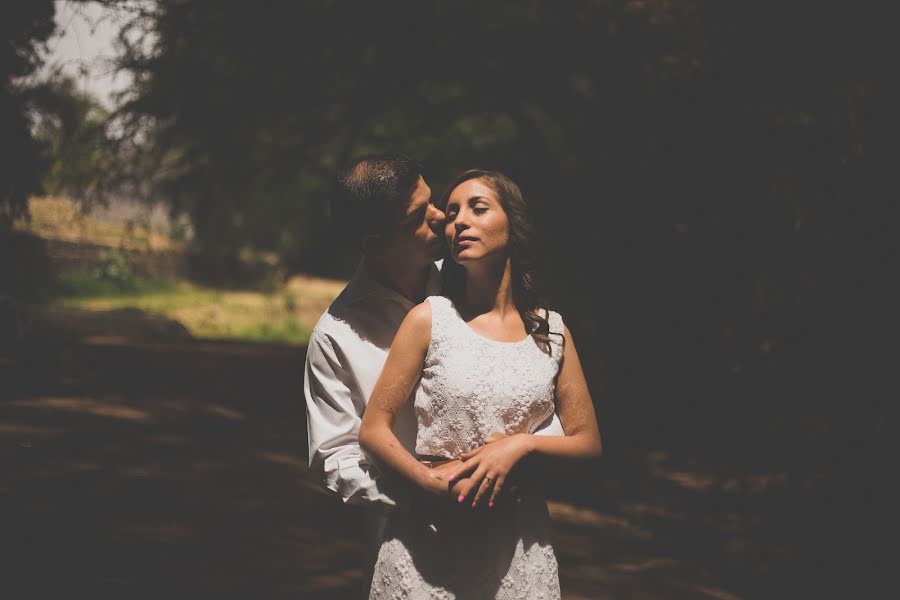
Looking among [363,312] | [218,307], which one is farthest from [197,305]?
[363,312]

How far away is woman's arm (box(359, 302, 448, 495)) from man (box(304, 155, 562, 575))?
129 mm

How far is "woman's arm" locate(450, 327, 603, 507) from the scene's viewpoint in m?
2.00

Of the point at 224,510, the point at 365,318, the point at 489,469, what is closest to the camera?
the point at 489,469

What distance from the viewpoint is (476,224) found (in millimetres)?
2191

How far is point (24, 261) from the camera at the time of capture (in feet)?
51.8

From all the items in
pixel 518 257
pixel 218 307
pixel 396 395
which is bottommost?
pixel 218 307

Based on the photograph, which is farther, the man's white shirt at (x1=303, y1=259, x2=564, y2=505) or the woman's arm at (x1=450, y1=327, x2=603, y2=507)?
the man's white shirt at (x1=303, y1=259, x2=564, y2=505)

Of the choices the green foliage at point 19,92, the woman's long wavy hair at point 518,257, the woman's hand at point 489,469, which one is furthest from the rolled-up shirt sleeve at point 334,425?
the green foliage at point 19,92

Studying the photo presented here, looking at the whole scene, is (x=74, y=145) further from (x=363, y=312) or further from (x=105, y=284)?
(x=363, y=312)

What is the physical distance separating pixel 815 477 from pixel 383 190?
19.4 feet

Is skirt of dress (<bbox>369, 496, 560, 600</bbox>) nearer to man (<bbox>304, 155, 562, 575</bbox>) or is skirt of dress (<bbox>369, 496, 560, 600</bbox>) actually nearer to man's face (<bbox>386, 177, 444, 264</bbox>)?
man (<bbox>304, 155, 562, 575</bbox>)

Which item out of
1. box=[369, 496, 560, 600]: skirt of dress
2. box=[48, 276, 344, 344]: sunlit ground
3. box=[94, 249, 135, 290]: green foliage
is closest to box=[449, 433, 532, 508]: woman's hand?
box=[369, 496, 560, 600]: skirt of dress

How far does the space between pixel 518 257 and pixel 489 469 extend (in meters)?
0.59

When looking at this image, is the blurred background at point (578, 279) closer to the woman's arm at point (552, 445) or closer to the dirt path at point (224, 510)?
the dirt path at point (224, 510)
